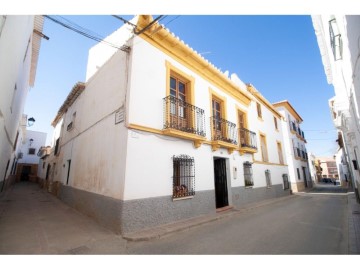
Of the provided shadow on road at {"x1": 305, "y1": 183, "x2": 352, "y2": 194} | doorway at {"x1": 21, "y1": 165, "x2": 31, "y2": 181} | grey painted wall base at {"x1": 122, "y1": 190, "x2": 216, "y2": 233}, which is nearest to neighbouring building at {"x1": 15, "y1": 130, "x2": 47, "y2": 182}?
doorway at {"x1": 21, "y1": 165, "x2": 31, "y2": 181}

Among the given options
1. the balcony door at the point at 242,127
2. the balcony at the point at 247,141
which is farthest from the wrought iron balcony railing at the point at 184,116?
the balcony door at the point at 242,127

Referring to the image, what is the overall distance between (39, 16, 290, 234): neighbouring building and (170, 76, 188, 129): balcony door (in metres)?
0.04

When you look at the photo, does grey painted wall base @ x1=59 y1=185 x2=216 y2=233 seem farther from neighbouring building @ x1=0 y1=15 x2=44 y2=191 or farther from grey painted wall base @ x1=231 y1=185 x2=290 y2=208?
neighbouring building @ x1=0 y1=15 x2=44 y2=191

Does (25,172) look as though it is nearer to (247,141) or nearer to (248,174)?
(248,174)

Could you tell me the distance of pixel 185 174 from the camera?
6859 millimetres

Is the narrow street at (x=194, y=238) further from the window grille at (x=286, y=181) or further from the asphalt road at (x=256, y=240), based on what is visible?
the window grille at (x=286, y=181)

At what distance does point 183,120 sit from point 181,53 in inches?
111

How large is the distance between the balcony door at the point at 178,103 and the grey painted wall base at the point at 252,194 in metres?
4.44

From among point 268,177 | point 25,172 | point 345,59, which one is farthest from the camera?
point 25,172

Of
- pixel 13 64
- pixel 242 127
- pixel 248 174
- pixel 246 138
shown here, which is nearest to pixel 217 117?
pixel 246 138

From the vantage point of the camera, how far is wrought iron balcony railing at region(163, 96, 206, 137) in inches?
254

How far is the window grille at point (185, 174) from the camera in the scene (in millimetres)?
6664
